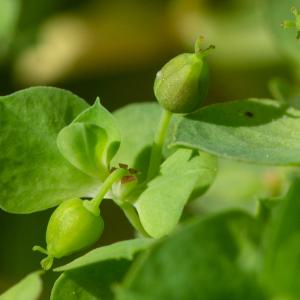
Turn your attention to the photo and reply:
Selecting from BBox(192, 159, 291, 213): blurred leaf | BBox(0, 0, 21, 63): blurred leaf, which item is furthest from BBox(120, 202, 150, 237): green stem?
BBox(0, 0, 21, 63): blurred leaf

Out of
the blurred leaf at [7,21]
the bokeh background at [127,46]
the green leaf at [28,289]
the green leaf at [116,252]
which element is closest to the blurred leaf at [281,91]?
the green leaf at [116,252]

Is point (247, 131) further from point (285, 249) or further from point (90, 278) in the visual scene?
point (285, 249)

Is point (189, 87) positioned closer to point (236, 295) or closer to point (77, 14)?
point (236, 295)

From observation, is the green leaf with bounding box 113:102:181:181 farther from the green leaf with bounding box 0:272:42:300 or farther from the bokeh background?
the bokeh background

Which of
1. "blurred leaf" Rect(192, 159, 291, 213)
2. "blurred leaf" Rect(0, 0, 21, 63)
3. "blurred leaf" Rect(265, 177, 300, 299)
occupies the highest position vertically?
"blurred leaf" Rect(265, 177, 300, 299)

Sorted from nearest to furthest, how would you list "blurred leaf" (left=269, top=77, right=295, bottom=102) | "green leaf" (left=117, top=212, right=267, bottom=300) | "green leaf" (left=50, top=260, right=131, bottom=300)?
1. "green leaf" (left=117, top=212, right=267, bottom=300)
2. "green leaf" (left=50, top=260, right=131, bottom=300)
3. "blurred leaf" (left=269, top=77, right=295, bottom=102)
